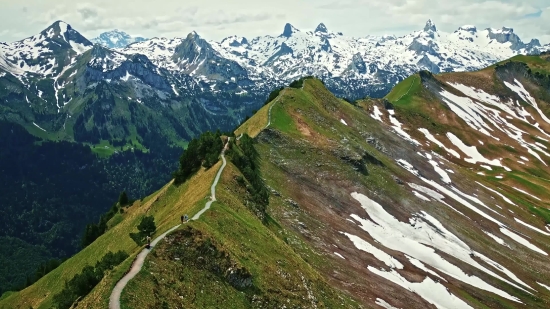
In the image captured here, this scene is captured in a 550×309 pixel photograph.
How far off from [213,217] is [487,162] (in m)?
168

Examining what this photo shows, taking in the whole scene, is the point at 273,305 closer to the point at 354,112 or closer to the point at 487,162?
the point at 354,112

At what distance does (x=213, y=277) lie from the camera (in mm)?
36812

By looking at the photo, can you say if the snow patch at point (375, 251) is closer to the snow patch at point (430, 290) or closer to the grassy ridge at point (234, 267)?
the snow patch at point (430, 290)

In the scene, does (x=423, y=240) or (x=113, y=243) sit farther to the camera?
(x=423, y=240)

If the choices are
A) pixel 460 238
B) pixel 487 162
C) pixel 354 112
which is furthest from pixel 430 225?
pixel 487 162

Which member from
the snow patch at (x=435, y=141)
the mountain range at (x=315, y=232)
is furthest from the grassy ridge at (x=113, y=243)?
the snow patch at (x=435, y=141)

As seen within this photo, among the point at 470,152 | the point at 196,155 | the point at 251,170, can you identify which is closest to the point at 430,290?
the point at 251,170

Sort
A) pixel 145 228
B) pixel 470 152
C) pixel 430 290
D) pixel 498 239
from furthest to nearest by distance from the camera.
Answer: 1. pixel 470 152
2. pixel 498 239
3. pixel 430 290
4. pixel 145 228

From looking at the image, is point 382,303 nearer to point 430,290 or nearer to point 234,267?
point 430,290

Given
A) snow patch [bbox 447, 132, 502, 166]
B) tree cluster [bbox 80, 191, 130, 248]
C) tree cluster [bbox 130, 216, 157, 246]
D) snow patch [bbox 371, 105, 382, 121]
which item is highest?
snow patch [bbox 371, 105, 382, 121]

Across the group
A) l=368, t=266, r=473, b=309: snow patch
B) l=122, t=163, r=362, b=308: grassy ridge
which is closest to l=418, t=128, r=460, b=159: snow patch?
l=368, t=266, r=473, b=309: snow patch

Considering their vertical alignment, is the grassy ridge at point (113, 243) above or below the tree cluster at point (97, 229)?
above

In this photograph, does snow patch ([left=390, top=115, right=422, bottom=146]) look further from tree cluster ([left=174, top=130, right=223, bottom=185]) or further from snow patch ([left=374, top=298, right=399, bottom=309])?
snow patch ([left=374, top=298, right=399, bottom=309])

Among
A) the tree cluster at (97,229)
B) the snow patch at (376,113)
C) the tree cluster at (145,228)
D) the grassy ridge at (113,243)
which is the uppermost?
the snow patch at (376,113)
